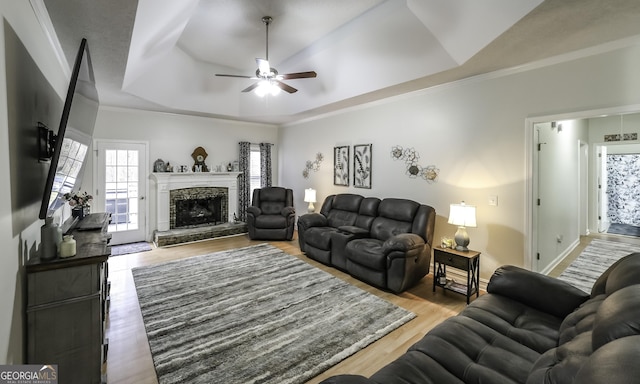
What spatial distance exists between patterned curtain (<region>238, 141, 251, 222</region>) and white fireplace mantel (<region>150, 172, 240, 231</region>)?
123mm

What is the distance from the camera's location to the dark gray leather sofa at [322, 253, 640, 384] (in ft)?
3.12

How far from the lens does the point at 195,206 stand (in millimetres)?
6547

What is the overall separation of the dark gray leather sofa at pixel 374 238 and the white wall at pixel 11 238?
317 cm

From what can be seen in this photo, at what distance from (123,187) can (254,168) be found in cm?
289

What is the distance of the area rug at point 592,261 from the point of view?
3.79 metres

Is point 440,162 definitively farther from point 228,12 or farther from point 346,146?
point 228,12

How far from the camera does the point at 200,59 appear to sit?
505cm

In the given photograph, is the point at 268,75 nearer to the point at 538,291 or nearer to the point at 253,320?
the point at 253,320

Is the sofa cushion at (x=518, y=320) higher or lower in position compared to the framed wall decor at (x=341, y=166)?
lower

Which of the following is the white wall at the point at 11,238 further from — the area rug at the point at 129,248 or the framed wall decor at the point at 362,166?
the framed wall decor at the point at 362,166

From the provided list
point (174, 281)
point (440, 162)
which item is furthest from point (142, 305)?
point (440, 162)

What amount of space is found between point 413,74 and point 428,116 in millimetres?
764

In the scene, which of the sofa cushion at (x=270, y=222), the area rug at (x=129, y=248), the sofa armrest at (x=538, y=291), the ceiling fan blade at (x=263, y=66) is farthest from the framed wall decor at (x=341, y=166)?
the area rug at (x=129, y=248)

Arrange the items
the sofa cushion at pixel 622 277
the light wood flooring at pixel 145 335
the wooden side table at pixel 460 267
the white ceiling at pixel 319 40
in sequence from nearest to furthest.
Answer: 1. the sofa cushion at pixel 622 277
2. the light wood flooring at pixel 145 335
3. the white ceiling at pixel 319 40
4. the wooden side table at pixel 460 267
